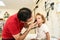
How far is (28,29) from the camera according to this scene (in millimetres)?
2111

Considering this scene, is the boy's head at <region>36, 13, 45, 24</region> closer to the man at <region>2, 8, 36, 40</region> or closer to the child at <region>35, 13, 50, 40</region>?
the child at <region>35, 13, 50, 40</region>

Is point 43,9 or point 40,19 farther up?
point 43,9

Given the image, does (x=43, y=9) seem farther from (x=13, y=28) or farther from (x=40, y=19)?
(x=13, y=28)

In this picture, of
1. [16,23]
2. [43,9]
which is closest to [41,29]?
[43,9]

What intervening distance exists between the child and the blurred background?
0.18 feet

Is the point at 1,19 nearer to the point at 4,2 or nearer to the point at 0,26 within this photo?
the point at 0,26

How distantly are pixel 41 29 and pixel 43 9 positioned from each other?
0.28 meters

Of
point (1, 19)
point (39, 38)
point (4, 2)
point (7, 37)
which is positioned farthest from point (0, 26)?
point (39, 38)

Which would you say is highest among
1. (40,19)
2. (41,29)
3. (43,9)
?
(43,9)

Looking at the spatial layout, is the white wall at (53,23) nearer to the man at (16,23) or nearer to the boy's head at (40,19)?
the boy's head at (40,19)

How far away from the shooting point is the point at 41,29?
2.13 m

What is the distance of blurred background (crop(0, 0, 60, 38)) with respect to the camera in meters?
2.04

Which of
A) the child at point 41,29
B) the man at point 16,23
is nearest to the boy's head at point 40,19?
the child at point 41,29

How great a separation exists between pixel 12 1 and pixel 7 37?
0.72m
